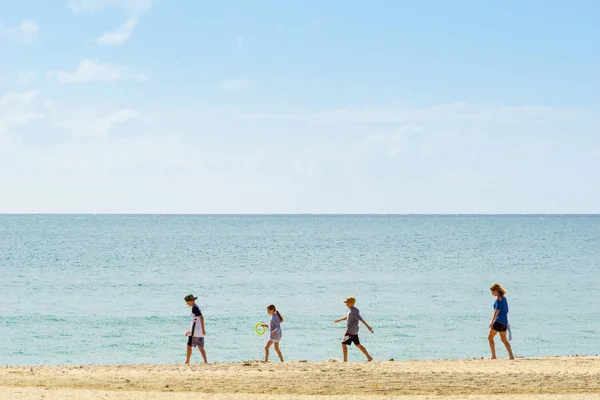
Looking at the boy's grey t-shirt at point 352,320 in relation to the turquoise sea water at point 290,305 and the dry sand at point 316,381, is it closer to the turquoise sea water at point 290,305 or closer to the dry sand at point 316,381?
the dry sand at point 316,381

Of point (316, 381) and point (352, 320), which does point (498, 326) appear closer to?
point (352, 320)

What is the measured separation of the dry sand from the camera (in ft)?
43.4

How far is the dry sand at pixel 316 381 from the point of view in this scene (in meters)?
13.2

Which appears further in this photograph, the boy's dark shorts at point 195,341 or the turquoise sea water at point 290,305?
the turquoise sea water at point 290,305

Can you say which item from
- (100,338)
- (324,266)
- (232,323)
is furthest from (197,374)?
(324,266)

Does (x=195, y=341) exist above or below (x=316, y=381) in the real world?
above

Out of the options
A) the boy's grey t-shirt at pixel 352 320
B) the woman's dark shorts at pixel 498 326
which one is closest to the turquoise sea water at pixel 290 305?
the boy's grey t-shirt at pixel 352 320

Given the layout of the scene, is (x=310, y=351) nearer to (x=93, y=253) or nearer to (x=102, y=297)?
(x=102, y=297)

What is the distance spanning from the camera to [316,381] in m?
14.3

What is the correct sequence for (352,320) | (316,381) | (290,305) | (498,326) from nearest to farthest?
(316,381) < (498,326) < (352,320) < (290,305)

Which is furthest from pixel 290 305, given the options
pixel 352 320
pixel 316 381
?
pixel 316 381

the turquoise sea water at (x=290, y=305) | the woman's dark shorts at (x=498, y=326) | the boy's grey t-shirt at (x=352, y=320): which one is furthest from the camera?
the turquoise sea water at (x=290, y=305)

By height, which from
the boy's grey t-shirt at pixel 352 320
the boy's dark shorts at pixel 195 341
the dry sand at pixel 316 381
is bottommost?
the dry sand at pixel 316 381

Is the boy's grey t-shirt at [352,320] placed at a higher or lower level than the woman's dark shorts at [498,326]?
higher
